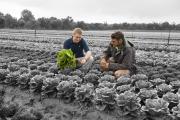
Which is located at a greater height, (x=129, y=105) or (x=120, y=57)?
(x=120, y=57)

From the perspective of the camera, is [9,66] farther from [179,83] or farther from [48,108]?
[179,83]

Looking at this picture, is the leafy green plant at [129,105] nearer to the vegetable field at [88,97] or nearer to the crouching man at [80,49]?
the vegetable field at [88,97]

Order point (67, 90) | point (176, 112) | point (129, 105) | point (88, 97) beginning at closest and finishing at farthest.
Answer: point (176, 112) → point (129, 105) → point (88, 97) → point (67, 90)

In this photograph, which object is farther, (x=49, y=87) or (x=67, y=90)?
(x=49, y=87)

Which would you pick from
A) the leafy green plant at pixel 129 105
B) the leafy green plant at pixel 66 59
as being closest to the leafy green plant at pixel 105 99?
the leafy green plant at pixel 129 105

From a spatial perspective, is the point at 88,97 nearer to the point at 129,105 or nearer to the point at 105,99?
the point at 105,99

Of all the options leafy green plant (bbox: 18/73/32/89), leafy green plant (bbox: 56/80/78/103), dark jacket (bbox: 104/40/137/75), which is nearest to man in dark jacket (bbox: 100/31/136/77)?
dark jacket (bbox: 104/40/137/75)

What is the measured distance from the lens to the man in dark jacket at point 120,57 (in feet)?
24.6

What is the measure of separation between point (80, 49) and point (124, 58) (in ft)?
5.32

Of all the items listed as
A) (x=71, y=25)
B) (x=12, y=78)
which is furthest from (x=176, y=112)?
(x=71, y=25)

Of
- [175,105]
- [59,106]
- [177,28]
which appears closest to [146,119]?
[175,105]

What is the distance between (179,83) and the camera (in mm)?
6605

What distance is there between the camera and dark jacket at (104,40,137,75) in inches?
301

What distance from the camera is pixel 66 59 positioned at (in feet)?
27.3
